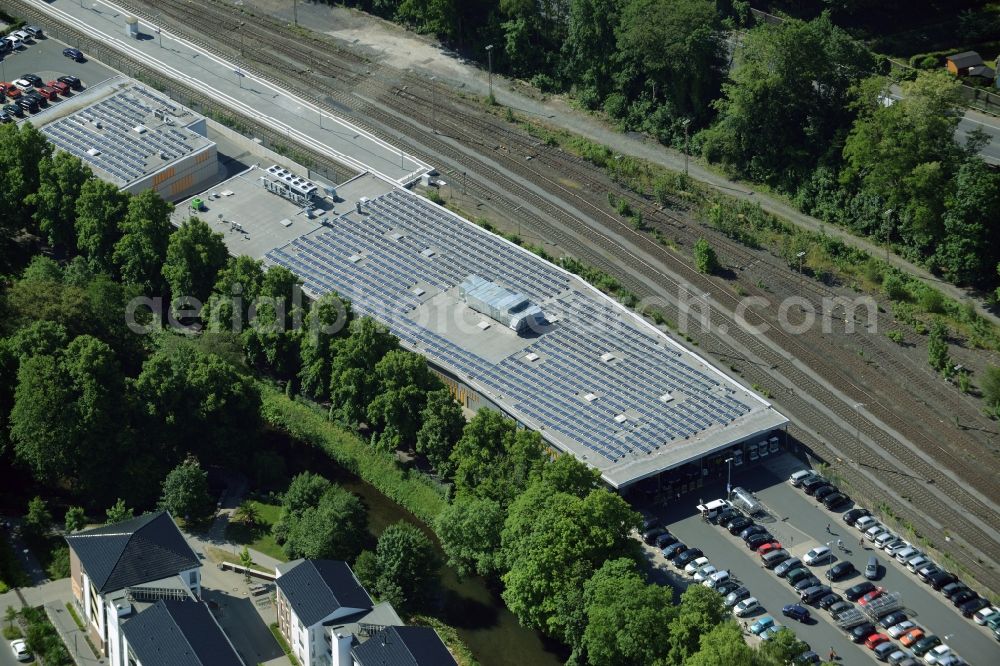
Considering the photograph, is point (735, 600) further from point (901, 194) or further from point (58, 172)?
point (58, 172)

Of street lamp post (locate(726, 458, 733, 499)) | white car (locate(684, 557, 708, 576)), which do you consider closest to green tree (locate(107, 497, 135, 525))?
white car (locate(684, 557, 708, 576))

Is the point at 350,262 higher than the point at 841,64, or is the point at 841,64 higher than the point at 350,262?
the point at 841,64

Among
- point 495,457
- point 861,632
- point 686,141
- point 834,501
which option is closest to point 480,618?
point 495,457

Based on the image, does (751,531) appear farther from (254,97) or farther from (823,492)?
(254,97)

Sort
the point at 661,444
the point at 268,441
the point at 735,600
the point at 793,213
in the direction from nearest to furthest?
the point at 735,600 → the point at 661,444 → the point at 268,441 → the point at 793,213

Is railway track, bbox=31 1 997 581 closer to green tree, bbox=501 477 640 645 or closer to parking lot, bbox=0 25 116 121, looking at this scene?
parking lot, bbox=0 25 116 121

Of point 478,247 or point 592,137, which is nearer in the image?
point 478,247

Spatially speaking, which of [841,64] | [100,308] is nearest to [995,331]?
[841,64]
